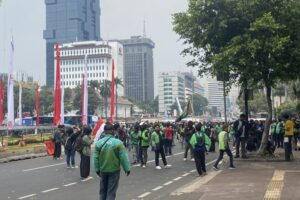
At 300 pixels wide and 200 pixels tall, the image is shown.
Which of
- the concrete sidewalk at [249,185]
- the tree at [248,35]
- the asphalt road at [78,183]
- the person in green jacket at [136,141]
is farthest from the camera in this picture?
the person in green jacket at [136,141]

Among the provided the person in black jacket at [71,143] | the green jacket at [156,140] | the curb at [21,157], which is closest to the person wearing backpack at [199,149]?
the green jacket at [156,140]

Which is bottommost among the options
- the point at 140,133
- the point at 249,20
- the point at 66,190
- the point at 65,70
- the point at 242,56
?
the point at 66,190

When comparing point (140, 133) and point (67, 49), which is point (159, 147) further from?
point (67, 49)

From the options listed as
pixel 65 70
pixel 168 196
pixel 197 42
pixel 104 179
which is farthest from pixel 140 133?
pixel 65 70

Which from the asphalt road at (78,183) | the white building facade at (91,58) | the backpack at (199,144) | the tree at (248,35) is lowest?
the asphalt road at (78,183)

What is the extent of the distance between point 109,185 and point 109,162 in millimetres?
425

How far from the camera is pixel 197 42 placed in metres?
20.6

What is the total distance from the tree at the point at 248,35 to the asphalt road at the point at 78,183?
4.46 m

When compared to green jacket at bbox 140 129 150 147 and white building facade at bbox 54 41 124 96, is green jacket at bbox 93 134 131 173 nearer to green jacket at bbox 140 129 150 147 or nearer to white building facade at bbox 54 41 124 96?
green jacket at bbox 140 129 150 147

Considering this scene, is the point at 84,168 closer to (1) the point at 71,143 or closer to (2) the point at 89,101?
(1) the point at 71,143

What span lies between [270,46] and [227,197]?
9102mm

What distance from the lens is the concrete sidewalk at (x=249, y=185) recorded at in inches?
428

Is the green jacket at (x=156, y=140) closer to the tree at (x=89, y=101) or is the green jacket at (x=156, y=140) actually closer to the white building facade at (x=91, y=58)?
the tree at (x=89, y=101)

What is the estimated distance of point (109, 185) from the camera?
29.3 feet
